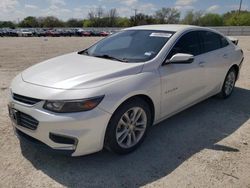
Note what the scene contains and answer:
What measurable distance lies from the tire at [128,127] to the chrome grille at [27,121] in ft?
2.64

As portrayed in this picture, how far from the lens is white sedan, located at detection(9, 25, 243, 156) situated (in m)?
2.78

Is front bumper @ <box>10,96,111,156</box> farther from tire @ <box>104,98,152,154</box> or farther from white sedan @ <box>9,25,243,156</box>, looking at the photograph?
tire @ <box>104,98,152,154</box>

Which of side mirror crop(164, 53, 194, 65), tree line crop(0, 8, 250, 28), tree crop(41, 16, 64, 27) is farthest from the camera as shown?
tree crop(41, 16, 64, 27)

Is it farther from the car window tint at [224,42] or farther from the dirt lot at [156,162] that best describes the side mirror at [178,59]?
the car window tint at [224,42]

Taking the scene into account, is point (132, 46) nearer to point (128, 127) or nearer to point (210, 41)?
point (128, 127)

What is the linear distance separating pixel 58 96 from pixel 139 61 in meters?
1.26

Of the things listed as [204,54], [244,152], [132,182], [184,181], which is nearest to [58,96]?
[132,182]

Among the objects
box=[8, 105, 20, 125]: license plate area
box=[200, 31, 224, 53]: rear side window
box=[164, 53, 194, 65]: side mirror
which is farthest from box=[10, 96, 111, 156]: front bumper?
box=[200, 31, 224, 53]: rear side window

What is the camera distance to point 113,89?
2959 millimetres

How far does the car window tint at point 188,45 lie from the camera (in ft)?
12.8

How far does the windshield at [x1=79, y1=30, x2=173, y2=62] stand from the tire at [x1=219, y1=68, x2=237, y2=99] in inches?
80.2

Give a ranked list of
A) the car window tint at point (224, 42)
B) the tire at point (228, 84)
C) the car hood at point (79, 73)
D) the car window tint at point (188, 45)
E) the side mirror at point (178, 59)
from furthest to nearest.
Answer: the tire at point (228, 84) → the car window tint at point (224, 42) → the car window tint at point (188, 45) → the side mirror at point (178, 59) → the car hood at point (79, 73)

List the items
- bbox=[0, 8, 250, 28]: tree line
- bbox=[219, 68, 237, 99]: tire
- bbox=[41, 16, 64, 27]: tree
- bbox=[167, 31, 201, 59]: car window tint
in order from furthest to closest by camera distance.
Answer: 1. bbox=[41, 16, 64, 27]: tree
2. bbox=[0, 8, 250, 28]: tree line
3. bbox=[219, 68, 237, 99]: tire
4. bbox=[167, 31, 201, 59]: car window tint

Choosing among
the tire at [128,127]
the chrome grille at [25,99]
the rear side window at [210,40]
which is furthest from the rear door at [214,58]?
the chrome grille at [25,99]
